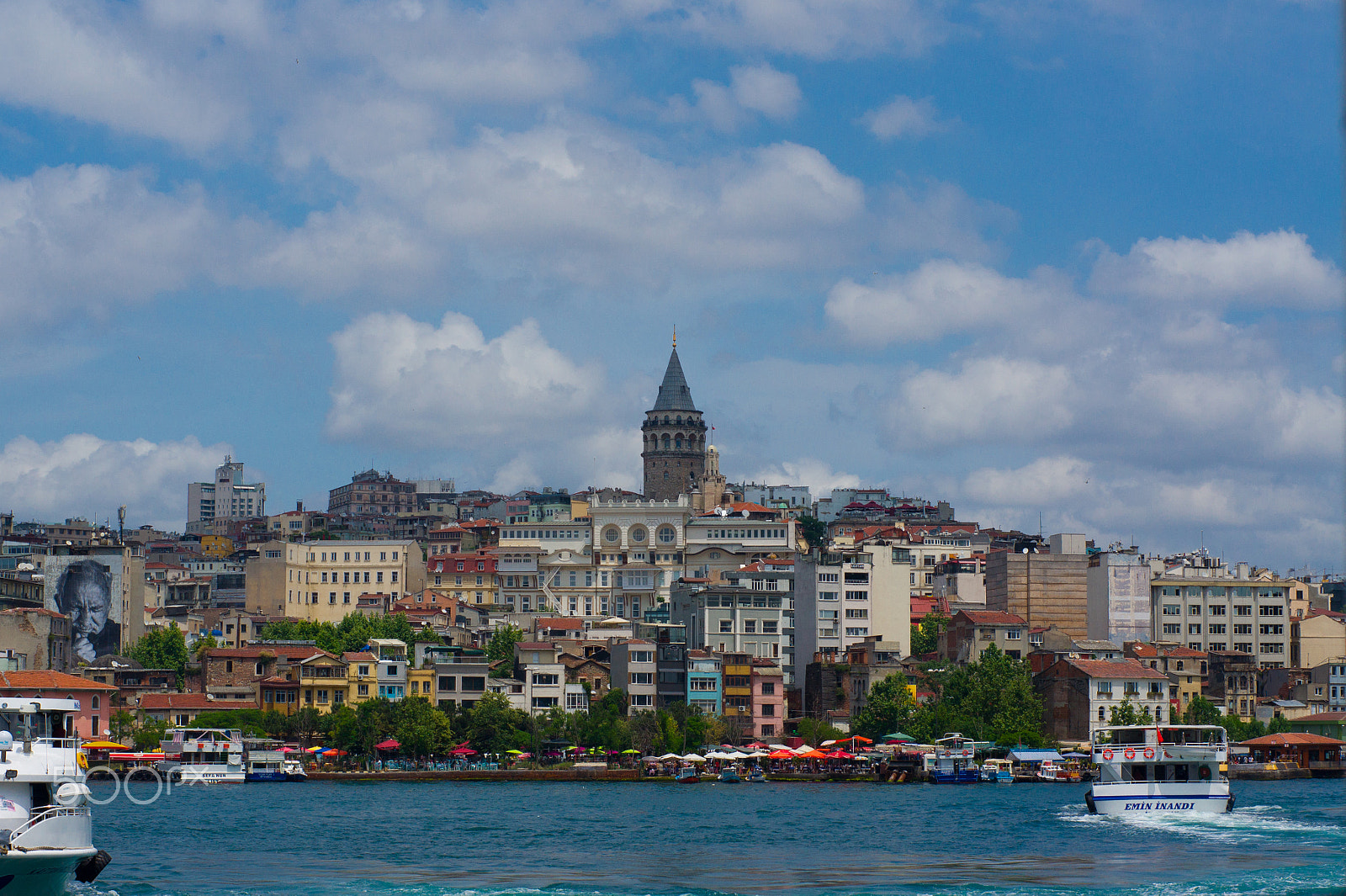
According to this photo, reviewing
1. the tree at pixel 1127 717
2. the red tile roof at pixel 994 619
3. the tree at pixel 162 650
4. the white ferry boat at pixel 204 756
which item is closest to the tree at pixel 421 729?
the white ferry boat at pixel 204 756

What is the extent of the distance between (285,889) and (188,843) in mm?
10817

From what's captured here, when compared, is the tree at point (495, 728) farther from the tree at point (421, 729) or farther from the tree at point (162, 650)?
the tree at point (162, 650)

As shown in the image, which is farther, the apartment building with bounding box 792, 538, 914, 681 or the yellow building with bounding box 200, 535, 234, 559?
the yellow building with bounding box 200, 535, 234, 559

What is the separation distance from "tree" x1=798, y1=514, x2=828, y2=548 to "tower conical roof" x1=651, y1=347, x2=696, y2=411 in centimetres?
2280

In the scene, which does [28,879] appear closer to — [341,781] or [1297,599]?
[341,781]

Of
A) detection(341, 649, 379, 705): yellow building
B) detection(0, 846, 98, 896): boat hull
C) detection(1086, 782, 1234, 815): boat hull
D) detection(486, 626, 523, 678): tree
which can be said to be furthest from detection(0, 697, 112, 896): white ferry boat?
detection(486, 626, 523, 678): tree

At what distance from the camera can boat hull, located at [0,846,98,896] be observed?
27281 millimetres

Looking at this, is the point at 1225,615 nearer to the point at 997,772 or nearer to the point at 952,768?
the point at 997,772

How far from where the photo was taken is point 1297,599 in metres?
111

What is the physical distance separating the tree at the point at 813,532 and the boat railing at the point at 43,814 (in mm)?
113465

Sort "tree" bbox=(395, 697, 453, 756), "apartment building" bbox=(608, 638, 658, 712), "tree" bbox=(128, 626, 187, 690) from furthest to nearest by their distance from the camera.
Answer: "tree" bbox=(128, 626, 187, 690) → "apartment building" bbox=(608, 638, 658, 712) → "tree" bbox=(395, 697, 453, 756)

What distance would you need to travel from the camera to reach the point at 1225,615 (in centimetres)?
10162

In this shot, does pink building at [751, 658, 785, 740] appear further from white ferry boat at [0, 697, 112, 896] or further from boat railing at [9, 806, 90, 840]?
boat railing at [9, 806, 90, 840]

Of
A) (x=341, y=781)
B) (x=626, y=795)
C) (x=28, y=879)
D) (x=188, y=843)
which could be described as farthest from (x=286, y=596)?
(x=28, y=879)
